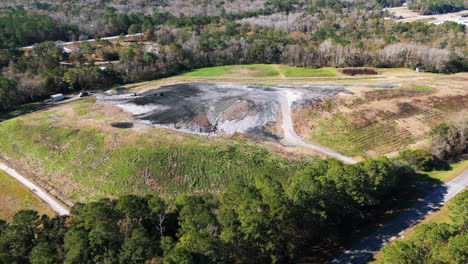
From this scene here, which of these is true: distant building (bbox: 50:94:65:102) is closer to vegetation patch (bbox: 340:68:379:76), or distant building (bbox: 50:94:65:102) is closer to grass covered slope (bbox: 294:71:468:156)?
grass covered slope (bbox: 294:71:468:156)

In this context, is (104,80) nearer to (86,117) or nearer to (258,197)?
(86,117)

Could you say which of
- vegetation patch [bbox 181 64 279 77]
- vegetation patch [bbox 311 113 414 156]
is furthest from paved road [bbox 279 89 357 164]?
vegetation patch [bbox 181 64 279 77]

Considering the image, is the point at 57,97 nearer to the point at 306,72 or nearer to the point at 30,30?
the point at 30,30

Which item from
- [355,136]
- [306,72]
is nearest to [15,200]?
[355,136]

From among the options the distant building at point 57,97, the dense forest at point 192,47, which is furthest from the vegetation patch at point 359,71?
the distant building at point 57,97

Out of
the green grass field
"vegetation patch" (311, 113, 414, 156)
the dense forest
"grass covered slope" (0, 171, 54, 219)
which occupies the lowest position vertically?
"grass covered slope" (0, 171, 54, 219)
